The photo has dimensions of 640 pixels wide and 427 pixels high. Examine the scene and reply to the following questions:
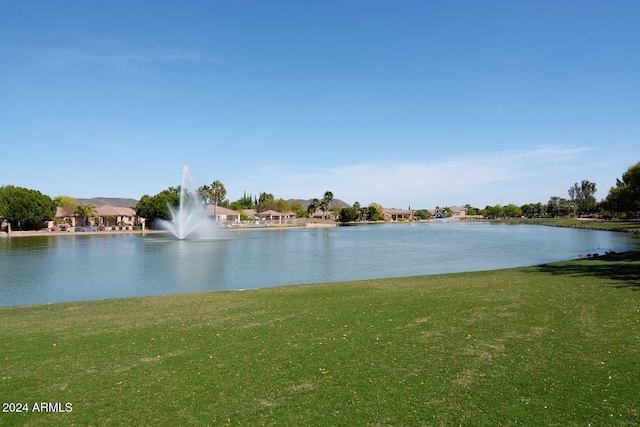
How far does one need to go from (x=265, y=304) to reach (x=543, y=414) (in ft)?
31.4

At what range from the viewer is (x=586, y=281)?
16.7m

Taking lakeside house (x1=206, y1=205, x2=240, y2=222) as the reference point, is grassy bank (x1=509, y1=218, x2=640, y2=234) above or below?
below

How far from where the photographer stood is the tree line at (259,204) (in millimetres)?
75875

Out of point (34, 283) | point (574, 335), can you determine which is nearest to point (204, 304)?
point (574, 335)

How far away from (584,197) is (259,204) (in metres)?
145

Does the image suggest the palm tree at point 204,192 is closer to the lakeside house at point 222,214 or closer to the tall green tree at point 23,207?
the lakeside house at point 222,214

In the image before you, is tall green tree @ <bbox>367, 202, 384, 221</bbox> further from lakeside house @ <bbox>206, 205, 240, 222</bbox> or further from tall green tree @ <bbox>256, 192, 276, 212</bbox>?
lakeside house @ <bbox>206, 205, 240, 222</bbox>

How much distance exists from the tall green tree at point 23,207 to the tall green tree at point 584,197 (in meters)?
187

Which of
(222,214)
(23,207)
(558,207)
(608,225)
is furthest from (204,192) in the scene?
(558,207)

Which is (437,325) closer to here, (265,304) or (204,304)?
(265,304)

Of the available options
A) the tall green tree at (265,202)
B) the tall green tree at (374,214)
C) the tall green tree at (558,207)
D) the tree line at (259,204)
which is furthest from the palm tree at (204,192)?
the tall green tree at (558,207)

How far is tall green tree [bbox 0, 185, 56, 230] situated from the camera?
75312 millimetres

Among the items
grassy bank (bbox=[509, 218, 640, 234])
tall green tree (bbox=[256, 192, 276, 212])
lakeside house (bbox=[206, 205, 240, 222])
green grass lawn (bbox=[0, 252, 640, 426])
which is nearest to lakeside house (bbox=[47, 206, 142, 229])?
lakeside house (bbox=[206, 205, 240, 222])

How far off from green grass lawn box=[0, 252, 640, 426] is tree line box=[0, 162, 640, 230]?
6401cm
